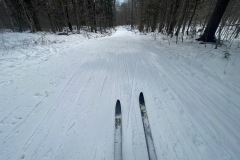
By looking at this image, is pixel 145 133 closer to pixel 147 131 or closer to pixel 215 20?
pixel 147 131

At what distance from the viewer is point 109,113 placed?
2893 millimetres

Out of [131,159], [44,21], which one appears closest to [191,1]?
[131,159]

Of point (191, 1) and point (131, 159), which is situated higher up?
point (191, 1)

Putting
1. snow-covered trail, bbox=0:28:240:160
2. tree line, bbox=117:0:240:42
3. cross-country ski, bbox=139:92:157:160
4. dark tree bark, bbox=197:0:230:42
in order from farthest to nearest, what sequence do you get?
tree line, bbox=117:0:240:42 < dark tree bark, bbox=197:0:230:42 < snow-covered trail, bbox=0:28:240:160 < cross-country ski, bbox=139:92:157:160

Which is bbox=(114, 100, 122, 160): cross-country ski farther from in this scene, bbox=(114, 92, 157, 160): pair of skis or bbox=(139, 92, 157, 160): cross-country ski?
bbox=(139, 92, 157, 160): cross-country ski

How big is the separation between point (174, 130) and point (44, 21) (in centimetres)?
2638

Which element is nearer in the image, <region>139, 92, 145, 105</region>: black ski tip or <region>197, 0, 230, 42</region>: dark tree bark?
<region>139, 92, 145, 105</region>: black ski tip

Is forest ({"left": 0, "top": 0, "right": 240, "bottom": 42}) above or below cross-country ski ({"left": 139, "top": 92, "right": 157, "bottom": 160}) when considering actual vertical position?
above

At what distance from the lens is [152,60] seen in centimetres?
613

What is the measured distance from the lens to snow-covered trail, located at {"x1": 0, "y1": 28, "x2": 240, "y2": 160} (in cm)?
214

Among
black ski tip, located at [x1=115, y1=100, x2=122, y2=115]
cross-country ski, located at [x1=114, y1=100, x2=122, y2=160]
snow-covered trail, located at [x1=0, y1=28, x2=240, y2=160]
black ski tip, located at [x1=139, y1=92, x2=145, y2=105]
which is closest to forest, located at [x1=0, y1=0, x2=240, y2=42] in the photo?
snow-covered trail, located at [x1=0, y1=28, x2=240, y2=160]

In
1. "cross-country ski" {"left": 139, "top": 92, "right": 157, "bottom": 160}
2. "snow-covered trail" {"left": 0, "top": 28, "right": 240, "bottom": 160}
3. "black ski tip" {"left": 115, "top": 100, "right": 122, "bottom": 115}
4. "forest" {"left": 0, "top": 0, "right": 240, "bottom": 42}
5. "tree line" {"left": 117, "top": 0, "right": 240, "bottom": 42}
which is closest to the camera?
"cross-country ski" {"left": 139, "top": 92, "right": 157, "bottom": 160}

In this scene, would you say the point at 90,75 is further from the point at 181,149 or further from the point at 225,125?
the point at 225,125

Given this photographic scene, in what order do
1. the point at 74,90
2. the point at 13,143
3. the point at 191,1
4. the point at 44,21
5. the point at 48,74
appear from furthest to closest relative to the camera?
1. the point at 44,21
2. the point at 191,1
3. the point at 48,74
4. the point at 74,90
5. the point at 13,143
